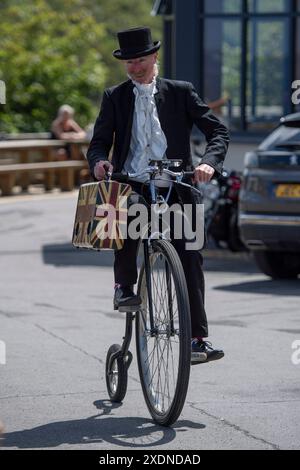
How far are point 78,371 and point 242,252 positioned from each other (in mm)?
7666

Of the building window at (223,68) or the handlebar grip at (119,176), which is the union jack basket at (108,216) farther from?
the building window at (223,68)

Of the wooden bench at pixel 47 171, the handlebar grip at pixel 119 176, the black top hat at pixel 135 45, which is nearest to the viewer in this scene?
the handlebar grip at pixel 119 176

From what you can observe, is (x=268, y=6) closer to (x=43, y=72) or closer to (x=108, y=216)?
(x=108, y=216)

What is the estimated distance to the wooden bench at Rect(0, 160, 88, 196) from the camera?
22812mm

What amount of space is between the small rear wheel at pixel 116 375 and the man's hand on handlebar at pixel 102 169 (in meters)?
0.99

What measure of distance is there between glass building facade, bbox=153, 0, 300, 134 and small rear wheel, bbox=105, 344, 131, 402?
11.1 m

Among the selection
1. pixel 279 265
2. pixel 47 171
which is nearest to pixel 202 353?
pixel 279 265

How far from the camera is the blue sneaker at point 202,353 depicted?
676 centimetres

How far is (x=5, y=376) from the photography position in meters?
8.02

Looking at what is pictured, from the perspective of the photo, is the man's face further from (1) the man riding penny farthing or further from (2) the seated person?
(2) the seated person

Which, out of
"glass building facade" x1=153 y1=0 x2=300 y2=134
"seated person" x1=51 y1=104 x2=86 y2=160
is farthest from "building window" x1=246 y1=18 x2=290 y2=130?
"seated person" x1=51 y1=104 x2=86 y2=160

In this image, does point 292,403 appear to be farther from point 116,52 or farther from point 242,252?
point 242,252

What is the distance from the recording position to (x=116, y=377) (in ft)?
24.0

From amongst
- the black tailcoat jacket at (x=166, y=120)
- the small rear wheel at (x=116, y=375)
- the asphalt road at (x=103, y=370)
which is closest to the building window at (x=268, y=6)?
the asphalt road at (x=103, y=370)
